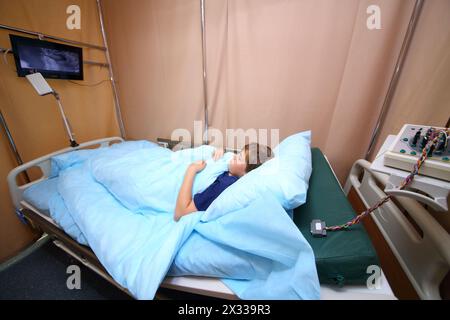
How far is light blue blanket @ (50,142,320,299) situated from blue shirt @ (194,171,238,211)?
70 mm

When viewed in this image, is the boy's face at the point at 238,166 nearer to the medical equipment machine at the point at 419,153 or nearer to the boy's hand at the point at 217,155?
the boy's hand at the point at 217,155

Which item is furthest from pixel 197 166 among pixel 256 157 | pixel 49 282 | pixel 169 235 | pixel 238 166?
pixel 49 282

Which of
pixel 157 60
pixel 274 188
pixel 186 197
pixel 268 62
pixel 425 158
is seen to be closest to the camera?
pixel 425 158

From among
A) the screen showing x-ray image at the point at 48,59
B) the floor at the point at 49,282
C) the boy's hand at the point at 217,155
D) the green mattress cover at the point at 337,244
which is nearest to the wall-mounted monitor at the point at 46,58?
the screen showing x-ray image at the point at 48,59

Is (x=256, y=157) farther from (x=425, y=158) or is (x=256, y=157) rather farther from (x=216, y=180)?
(x=425, y=158)

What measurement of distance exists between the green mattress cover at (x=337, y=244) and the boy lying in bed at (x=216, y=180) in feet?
1.32

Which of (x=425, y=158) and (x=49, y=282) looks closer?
(x=425, y=158)

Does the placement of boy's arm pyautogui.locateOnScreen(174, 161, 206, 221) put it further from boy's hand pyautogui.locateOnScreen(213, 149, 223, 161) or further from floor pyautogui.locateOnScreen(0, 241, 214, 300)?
floor pyautogui.locateOnScreen(0, 241, 214, 300)

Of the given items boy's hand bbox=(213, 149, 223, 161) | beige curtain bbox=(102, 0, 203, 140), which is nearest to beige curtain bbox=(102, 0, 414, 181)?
beige curtain bbox=(102, 0, 203, 140)

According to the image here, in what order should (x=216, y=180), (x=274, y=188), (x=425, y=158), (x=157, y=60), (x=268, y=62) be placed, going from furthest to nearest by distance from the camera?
(x=157, y=60) → (x=268, y=62) → (x=216, y=180) → (x=274, y=188) → (x=425, y=158)

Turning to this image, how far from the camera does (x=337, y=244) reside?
54 cm

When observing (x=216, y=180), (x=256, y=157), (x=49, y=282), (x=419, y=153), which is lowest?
(x=49, y=282)

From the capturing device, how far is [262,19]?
1.22 meters

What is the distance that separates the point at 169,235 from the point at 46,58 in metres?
1.67
